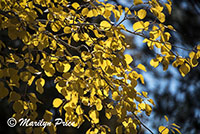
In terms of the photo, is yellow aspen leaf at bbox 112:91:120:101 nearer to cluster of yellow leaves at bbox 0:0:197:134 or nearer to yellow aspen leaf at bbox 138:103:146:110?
cluster of yellow leaves at bbox 0:0:197:134

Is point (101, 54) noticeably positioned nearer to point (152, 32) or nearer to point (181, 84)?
point (152, 32)

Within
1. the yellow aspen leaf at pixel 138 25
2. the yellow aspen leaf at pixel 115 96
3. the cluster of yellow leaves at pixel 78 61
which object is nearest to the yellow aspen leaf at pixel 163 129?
the cluster of yellow leaves at pixel 78 61

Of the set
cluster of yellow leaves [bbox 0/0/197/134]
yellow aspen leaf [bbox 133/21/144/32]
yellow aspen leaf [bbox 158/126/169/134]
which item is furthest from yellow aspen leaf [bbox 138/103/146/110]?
yellow aspen leaf [bbox 133/21/144/32]

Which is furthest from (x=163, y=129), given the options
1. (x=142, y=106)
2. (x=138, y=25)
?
(x=138, y=25)

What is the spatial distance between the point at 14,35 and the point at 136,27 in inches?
15.7

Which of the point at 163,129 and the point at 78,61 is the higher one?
the point at 78,61

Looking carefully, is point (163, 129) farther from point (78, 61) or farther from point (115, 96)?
point (78, 61)

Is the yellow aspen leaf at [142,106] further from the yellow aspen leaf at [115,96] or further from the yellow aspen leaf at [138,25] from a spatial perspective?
the yellow aspen leaf at [138,25]

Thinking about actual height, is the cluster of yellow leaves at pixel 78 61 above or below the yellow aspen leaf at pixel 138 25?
below

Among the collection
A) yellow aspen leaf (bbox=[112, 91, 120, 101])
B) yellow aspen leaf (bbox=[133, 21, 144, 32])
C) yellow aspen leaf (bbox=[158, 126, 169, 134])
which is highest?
yellow aspen leaf (bbox=[133, 21, 144, 32])

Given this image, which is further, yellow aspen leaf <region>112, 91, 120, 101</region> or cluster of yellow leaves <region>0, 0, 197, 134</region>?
yellow aspen leaf <region>112, 91, 120, 101</region>

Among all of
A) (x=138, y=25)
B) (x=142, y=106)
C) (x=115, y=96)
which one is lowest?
(x=142, y=106)

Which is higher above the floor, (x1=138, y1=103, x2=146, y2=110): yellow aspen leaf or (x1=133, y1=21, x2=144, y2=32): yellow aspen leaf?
(x1=133, y1=21, x2=144, y2=32): yellow aspen leaf

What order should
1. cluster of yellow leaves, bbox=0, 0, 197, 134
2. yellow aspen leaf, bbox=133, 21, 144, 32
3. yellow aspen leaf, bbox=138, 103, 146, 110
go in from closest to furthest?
cluster of yellow leaves, bbox=0, 0, 197, 134
yellow aspen leaf, bbox=133, 21, 144, 32
yellow aspen leaf, bbox=138, 103, 146, 110
